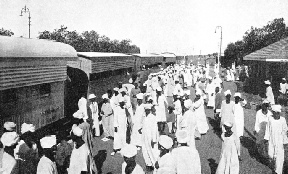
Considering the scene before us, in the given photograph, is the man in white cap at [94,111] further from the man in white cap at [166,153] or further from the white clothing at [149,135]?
the man in white cap at [166,153]

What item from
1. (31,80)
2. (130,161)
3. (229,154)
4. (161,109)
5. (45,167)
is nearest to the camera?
(130,161)

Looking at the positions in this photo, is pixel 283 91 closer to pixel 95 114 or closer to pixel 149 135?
pixel 95 114

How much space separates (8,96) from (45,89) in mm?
1984

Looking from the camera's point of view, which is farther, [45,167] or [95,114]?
[95,114]

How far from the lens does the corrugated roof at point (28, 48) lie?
589 centimetres

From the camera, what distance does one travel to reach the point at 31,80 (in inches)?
272

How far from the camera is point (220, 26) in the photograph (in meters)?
26.0

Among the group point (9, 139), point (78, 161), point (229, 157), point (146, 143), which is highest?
point (9, 139)

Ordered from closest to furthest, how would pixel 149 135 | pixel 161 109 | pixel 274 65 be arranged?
pixel 149 135 → pixel 161 109 → pixel 274 65

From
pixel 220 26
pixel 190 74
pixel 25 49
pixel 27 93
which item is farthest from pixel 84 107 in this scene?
pixel 220 26

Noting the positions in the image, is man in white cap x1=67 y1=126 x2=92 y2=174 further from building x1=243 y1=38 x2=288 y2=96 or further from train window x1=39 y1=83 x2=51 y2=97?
building x1=243 y1=38 x2=288 y2=96

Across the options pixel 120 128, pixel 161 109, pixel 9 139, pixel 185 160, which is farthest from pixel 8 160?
pixel 161 109

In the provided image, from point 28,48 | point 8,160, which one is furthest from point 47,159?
point 28,48

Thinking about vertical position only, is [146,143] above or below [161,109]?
below
